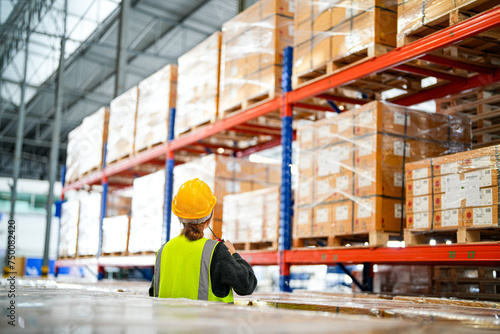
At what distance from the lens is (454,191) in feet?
14.4

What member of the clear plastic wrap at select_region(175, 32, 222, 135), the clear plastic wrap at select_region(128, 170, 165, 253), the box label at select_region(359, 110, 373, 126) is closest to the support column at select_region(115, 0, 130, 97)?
the clear plastic wrap at select_region(128, 170, 165, 253)

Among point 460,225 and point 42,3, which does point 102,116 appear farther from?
point 460,225

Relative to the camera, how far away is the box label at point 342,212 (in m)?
5.34

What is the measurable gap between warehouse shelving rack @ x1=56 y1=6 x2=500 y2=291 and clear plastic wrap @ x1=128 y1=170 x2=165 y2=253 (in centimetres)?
29

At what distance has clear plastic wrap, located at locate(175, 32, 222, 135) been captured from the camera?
7593mm

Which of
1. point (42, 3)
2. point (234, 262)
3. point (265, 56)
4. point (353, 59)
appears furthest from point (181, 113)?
point (42, 3)

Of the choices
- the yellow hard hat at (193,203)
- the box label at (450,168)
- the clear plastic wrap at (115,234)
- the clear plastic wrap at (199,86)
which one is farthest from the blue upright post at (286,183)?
the clear plastic wrap at (115,234)

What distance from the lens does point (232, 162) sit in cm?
781

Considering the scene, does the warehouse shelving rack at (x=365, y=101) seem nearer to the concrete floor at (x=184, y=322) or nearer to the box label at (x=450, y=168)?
the box label at (x=450, y=168)

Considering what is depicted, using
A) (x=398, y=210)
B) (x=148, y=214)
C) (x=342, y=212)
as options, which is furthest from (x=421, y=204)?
(x=148, y=214)

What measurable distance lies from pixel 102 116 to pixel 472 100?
25.3 feet

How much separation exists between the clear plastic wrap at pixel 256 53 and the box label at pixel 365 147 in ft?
5.19

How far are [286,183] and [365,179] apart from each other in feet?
4.33

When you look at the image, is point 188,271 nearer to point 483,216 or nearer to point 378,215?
point 483,216
